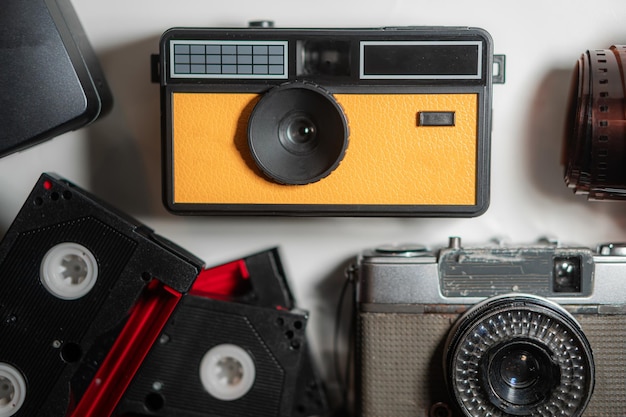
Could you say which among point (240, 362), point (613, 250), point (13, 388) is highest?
point (613, 250)

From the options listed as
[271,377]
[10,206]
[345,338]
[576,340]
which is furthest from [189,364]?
[576,340]

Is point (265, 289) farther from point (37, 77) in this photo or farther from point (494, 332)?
point (37, 77)

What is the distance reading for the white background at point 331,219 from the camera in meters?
1.18

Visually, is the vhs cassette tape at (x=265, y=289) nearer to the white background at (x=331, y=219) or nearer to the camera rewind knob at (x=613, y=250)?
the white background at (x=331, y=219)

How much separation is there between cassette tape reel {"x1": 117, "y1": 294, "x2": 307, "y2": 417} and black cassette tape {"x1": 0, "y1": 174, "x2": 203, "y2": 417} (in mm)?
77

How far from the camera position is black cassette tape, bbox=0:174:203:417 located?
102 cm

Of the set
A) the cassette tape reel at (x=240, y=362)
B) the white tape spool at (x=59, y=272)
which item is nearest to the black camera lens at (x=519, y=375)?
the cassette tape reel at (x=240, y=362)

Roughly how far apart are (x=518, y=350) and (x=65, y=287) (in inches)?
25.5

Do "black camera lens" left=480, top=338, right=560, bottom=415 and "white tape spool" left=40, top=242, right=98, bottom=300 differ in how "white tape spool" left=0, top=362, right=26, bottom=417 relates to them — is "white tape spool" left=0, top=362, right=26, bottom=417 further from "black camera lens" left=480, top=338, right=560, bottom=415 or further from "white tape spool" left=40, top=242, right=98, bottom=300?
"black camera lens" left=480, top=338, right=560, bottom=415

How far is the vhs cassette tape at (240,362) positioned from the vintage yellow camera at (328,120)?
0.17 metres

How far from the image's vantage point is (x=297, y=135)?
108 centimetres

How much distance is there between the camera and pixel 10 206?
1.25 meters

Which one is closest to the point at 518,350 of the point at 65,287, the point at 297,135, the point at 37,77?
the point at 297,135

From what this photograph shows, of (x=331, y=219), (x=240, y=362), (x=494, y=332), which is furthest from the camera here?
(x=331, y=219)
